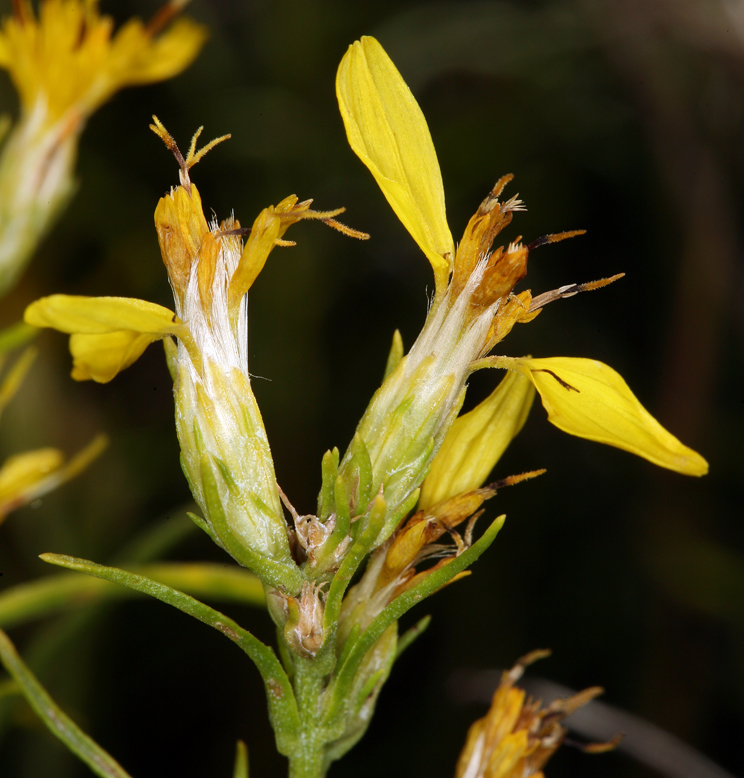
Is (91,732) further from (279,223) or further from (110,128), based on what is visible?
(110,128)

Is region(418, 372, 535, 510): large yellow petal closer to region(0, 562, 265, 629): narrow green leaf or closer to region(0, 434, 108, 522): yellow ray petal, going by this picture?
region(0, 562, 265, 629): narrow green leaf

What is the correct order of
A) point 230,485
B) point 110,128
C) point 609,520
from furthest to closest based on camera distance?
point 110,128 < point 609,520 < point 230,485

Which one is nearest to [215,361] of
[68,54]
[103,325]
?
[103,325]

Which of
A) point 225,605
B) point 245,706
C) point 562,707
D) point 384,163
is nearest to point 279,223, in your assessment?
point 384,163

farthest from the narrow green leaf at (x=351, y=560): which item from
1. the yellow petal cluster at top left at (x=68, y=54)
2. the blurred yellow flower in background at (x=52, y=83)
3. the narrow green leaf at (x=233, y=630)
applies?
the yellow petal cluster at top left at (x=68, y=54)

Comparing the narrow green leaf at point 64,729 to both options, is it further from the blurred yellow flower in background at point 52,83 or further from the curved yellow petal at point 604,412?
the blurred yellow flower in background at point 52,83

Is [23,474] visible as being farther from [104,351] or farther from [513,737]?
[513,737]
